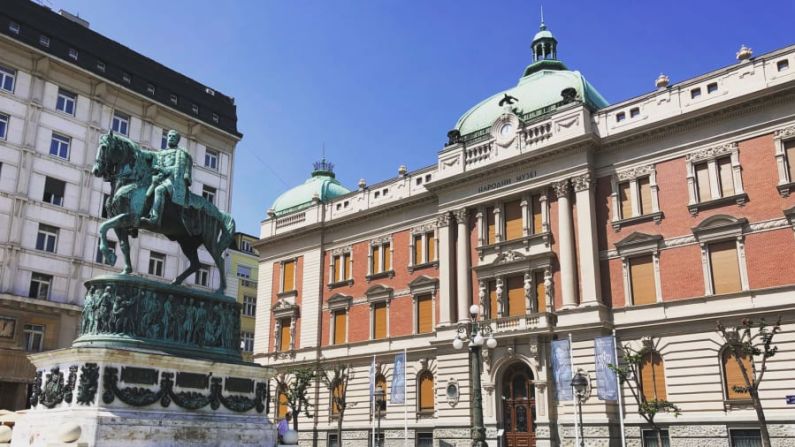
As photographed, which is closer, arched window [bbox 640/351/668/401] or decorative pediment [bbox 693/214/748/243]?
decorative pediment [bbox 693/214/748/243]

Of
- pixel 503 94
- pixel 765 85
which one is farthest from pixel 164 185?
pixel 503 94

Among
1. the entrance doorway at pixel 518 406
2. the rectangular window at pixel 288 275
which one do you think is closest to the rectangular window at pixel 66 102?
the rectangular window at pixel 288 275

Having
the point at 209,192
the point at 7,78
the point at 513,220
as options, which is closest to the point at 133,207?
the point at 513,220

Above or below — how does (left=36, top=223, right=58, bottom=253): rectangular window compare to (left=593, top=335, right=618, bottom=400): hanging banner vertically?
above

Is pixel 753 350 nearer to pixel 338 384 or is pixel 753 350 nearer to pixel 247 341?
pixel 338 384

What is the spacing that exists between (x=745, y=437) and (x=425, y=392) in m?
16.5

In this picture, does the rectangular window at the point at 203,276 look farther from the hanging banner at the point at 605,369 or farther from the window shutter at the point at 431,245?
the hanging banner at the point at 605,369

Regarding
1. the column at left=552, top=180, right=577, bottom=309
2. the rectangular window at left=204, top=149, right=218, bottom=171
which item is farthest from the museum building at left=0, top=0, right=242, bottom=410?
the column at left=552, top=180, right=577, bottom=309

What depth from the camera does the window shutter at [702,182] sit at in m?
30.2

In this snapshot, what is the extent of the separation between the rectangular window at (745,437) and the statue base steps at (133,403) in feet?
65.7

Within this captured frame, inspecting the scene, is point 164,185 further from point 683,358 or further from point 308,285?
point 308,285

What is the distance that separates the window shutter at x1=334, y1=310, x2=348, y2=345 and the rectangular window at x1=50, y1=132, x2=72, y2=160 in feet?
65.7

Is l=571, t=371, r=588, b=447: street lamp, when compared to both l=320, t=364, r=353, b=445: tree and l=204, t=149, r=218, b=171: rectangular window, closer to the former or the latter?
l=320, t=364, r=353, b=445: tree

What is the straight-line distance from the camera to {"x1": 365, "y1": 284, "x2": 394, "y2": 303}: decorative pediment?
41.4 m
